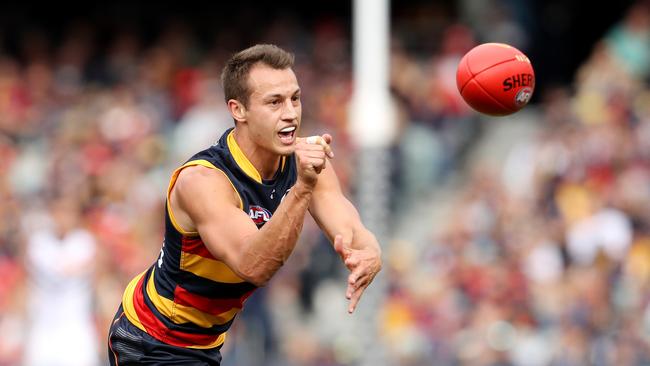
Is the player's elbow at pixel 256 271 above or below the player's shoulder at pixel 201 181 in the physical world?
below

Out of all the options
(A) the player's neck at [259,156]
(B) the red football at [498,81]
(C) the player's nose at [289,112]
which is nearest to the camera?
(C) the player's nose at [289,112]

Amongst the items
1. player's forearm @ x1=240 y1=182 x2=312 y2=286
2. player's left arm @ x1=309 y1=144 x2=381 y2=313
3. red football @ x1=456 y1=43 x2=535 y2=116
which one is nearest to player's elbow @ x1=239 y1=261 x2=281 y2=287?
player's forearm @ x1=240 y1=182 x2=312 y2=286

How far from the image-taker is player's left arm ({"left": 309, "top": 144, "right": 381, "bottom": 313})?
5656mm

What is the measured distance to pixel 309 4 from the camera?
1916 centimetres

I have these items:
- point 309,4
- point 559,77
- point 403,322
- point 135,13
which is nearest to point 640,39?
point 559,77

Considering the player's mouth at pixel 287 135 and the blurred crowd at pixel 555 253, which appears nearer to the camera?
the player's mouth at pixel 287 135

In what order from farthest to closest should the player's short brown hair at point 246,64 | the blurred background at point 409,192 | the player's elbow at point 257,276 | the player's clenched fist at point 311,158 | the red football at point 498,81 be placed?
the blurred background at point 409,192 < the red football at point 498,81 < the player's short brown hair at point 246,64 < the player's elbow at point 257,276 < the player's clenched fist at point 311,158

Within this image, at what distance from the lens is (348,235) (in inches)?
239

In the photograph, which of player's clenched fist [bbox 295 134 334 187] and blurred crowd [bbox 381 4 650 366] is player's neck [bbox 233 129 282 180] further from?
blurred crowd [bbox 381 4 650 366]

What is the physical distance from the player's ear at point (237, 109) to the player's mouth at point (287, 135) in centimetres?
26

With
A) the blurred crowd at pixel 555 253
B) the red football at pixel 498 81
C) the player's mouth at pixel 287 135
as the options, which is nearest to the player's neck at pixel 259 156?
the player's mouth at pixel 287 135

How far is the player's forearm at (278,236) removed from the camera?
5.48 meters

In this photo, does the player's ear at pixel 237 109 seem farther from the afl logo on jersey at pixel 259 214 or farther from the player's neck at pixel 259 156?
the afl logo on jersey at pixel 259 214

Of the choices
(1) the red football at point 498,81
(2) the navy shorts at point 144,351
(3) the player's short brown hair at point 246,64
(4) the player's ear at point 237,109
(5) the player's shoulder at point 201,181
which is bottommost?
(2) the navy shorts at point 144,351
